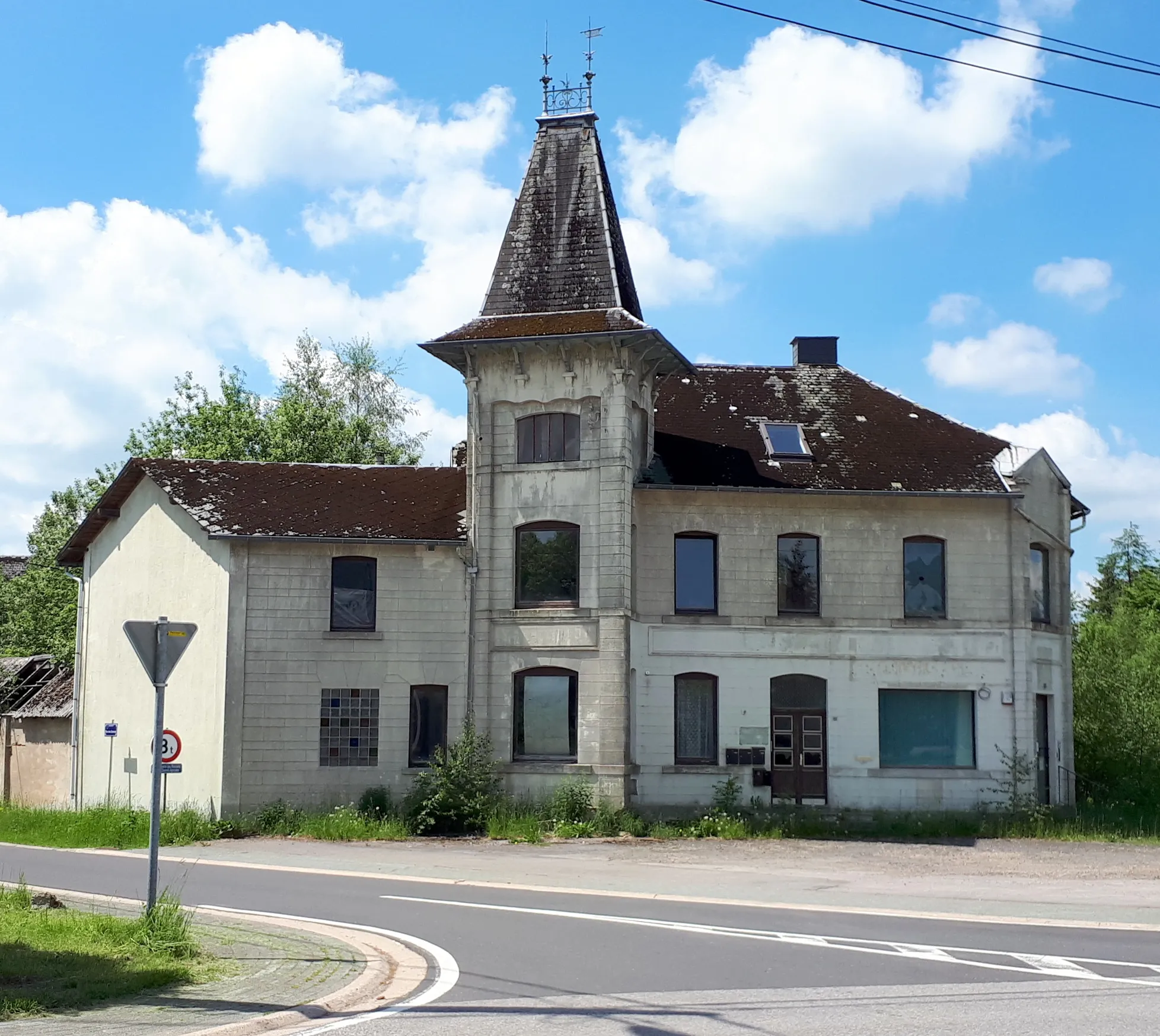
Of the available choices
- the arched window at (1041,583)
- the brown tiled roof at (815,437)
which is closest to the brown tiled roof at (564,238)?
the brown tiled roof at (815,437)

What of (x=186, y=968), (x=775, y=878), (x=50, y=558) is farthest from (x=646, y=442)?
(x=50, y=558)

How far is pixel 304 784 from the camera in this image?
26.1 meters

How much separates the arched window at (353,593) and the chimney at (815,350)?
11643mm

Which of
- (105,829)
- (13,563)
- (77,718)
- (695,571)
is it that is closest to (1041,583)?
(695,571)

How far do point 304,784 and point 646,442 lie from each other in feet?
31.9

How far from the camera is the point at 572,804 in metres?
25.1

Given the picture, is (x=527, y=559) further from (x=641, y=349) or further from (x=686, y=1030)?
(x=686, y=1030)

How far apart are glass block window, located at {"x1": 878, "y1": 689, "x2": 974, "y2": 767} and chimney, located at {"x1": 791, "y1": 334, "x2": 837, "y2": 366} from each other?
8753mm

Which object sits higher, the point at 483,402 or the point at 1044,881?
the point at 483,402

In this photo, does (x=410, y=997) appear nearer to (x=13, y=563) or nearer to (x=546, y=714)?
(x=546, y=714)

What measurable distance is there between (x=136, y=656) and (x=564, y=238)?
1227 cm

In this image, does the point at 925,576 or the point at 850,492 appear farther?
the point at 925,576

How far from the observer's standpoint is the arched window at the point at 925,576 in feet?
90.1

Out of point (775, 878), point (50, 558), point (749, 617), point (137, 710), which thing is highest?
point (50, 558)
